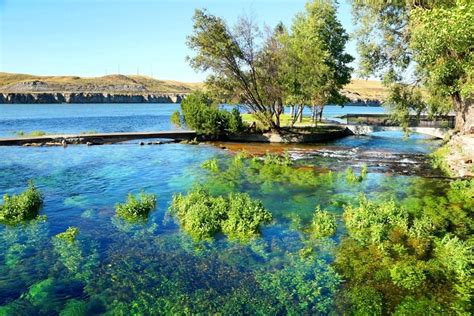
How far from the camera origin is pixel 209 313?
11.1 metres

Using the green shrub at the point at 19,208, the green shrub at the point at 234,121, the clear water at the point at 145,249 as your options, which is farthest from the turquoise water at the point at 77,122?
the green shrub at the point at 19,208

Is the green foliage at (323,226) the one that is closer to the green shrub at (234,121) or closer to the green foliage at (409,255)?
the green foliage at (409,255)

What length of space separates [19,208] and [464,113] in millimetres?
37438

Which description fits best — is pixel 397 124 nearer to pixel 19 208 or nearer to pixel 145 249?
pixel 145 249

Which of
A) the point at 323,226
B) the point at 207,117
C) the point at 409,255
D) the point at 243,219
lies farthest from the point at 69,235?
the point at 207,117

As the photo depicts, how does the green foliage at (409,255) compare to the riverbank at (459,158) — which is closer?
the green foliage at (409,255)

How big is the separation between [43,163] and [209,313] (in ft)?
94.1

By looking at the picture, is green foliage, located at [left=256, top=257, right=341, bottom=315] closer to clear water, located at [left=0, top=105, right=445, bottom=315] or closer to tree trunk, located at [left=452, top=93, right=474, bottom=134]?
clear water, located at [left=0, top=105, right=445, bottom=315]

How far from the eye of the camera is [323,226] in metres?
17.7

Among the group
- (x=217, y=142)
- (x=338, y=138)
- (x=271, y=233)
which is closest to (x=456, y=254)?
(x=271, y=233)

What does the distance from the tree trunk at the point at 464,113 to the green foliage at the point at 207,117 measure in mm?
25674

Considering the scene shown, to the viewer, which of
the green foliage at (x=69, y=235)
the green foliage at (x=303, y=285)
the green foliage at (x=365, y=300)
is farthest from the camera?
the green foliage at (x=69, y=235)

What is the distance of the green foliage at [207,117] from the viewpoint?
167 ft

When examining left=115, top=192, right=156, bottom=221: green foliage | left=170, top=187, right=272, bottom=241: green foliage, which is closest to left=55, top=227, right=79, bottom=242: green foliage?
left=115, top=192, right=156, bottom=221: green foliage
